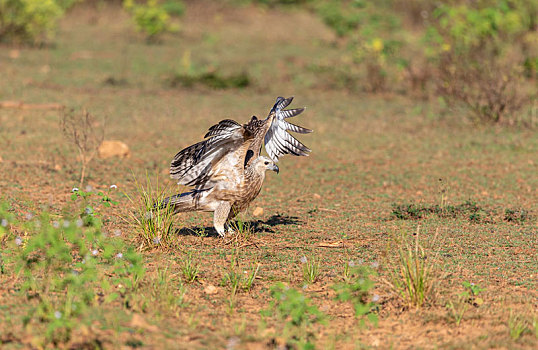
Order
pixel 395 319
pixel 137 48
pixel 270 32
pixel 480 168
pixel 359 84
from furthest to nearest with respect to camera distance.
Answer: pixel 270 32 < pixel 137 48 < pixel 359 84 < pixel 480 168 < pixel 395 319

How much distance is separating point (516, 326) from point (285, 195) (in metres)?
4.34

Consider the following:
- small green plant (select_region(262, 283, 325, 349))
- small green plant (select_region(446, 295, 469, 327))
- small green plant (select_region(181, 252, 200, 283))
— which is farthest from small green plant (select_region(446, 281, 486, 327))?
small green plant (select_region(181, 252, 200, 283))

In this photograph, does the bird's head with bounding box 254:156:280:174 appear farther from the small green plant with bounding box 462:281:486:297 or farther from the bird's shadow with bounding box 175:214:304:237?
the small green plant with bounding box 462:281:486:297

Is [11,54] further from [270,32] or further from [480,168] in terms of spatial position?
[480,168]

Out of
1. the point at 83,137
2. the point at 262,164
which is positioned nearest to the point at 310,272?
the point at 262,164

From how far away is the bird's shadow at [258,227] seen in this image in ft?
22.2

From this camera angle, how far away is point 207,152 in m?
6.28

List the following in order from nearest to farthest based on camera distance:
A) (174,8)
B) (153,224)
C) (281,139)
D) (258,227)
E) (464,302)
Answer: (464,302) → (153,224) → (281,139) → (258,227) → (174,8)

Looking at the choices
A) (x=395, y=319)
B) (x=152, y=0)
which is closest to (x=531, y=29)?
(x=152, y=0)

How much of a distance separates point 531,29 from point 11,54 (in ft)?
38.5

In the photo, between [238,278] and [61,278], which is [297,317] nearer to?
[238,278]

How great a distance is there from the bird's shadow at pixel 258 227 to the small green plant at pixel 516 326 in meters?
2.66

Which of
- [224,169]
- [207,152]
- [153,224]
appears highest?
[207,152]

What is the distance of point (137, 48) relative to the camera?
18.2m
